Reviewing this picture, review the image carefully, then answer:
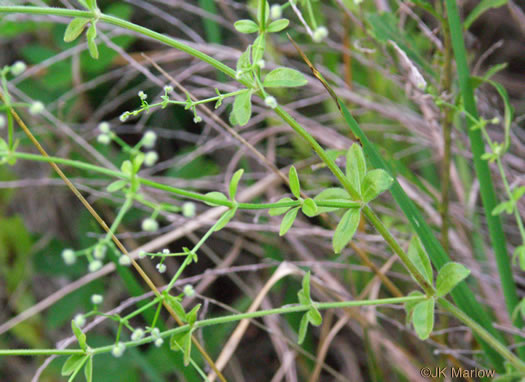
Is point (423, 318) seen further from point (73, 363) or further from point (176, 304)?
point (73, 363)

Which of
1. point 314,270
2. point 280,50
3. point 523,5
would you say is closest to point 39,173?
point 280,50

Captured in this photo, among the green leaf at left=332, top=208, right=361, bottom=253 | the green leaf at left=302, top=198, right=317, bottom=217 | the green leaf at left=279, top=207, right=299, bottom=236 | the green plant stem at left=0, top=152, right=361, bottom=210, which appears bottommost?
the green leaf at left=332, top=208, right=361, bottom=253

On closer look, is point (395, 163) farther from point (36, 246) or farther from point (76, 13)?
point (36, 246)

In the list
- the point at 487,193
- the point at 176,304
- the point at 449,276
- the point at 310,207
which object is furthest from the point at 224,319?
the point at 487,193

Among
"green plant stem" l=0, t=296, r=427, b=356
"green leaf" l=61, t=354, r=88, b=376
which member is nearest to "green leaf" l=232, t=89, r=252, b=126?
"green plant stem" l=0, t=296, r=427, b=356

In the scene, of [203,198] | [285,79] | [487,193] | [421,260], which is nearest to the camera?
[203,198]

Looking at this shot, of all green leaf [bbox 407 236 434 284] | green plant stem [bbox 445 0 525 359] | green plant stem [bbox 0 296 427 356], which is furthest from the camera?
green plant stem [bbox 445 0 525 359]

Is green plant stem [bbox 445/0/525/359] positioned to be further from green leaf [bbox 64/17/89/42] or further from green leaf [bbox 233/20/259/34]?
green leaf [bbox 64/17/89/42]
